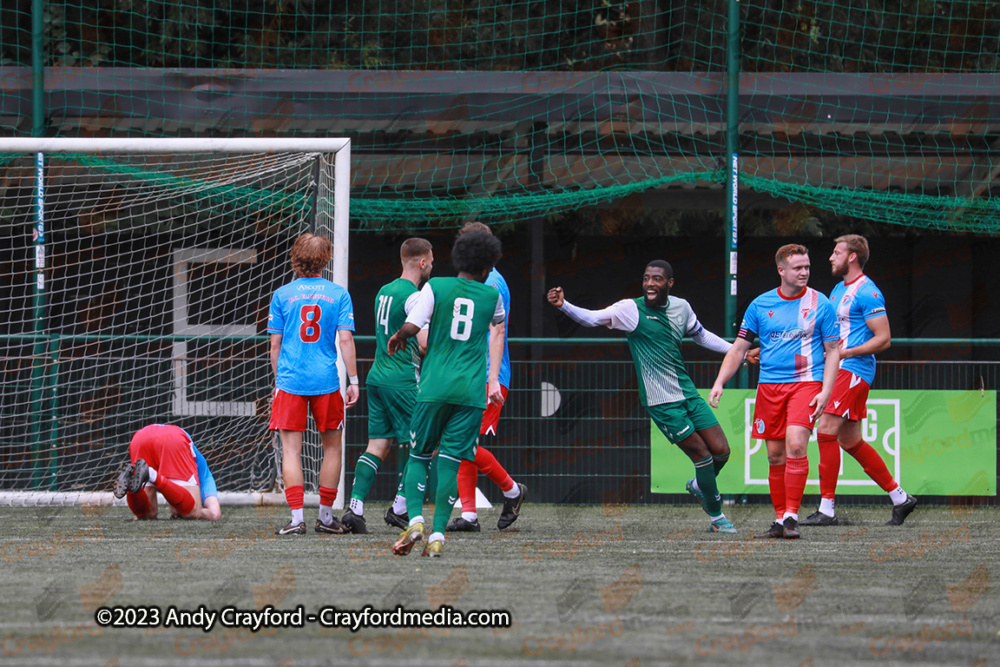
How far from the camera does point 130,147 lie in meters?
8.94

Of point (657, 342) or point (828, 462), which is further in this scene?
point (828, 462)

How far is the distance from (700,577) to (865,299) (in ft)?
11.8

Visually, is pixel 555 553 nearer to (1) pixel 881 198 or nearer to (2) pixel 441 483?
(2) pixel 441 483

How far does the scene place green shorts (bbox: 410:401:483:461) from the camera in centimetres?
630

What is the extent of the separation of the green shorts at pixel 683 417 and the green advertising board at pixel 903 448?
2.05 m

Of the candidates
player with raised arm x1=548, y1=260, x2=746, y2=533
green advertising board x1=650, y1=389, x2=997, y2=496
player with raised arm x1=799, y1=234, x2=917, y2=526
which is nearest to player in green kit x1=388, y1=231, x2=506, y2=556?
player with raised arm x1=548, y1=260, x2=746, y2=533

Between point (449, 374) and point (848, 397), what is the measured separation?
11.1ft

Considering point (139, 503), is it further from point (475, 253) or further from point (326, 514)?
point (475, 253)

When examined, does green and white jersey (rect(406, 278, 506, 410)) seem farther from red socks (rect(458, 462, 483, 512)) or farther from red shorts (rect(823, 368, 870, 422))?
red shorts (rect(823, 368, 870, 422))

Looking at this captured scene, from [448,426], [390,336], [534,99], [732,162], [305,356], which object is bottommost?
[448,426]

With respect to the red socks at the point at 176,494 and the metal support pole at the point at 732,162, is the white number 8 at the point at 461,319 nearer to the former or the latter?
the red socks at the point at 176,494

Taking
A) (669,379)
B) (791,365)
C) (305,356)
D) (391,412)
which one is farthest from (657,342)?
(305,356)

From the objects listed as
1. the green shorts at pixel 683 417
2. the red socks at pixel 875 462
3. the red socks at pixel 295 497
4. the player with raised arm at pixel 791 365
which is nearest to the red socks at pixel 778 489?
the player with raised arm at pixel 791 365

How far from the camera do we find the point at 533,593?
5.05 m
